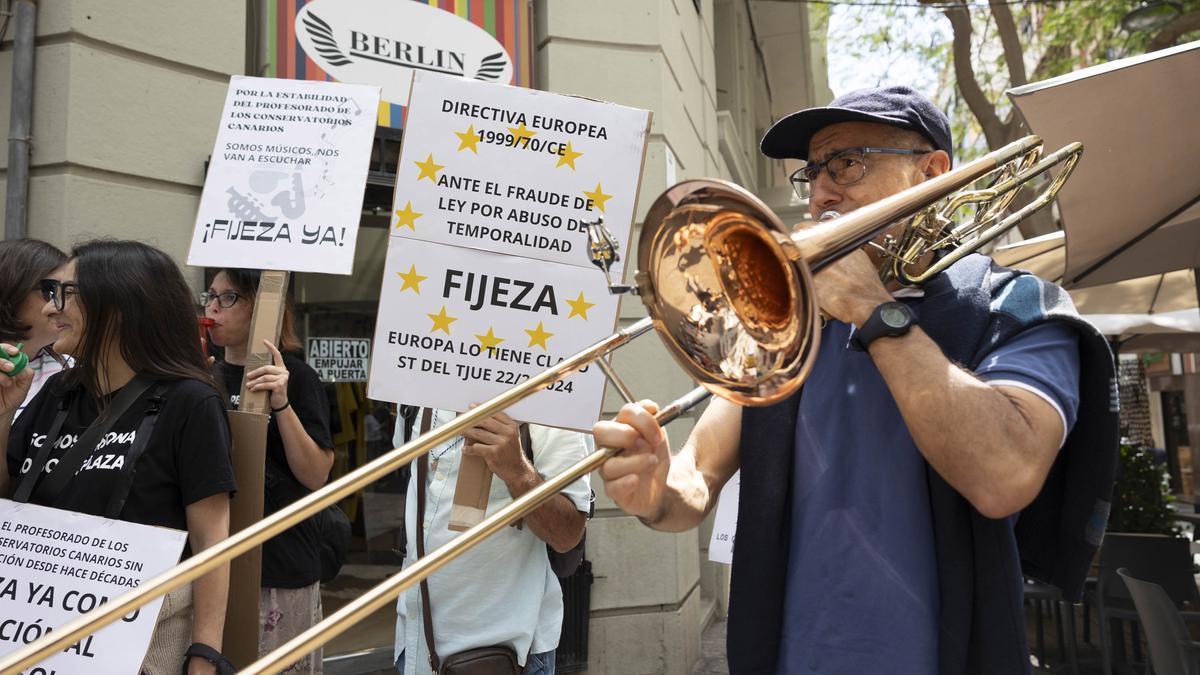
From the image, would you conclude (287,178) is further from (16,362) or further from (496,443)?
(496,443)

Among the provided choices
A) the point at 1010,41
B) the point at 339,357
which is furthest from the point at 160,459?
the point at 1010,41

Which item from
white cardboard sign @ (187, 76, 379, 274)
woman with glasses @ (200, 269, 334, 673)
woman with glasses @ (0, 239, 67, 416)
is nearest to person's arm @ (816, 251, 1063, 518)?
white cardboard sign @ (187, 76, 379, 274)

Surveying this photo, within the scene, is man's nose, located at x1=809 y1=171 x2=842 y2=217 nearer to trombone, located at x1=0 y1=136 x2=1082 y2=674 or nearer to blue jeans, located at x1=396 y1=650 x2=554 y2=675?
trombone, located at x1=0 y1=136 x2=1082 y2=674

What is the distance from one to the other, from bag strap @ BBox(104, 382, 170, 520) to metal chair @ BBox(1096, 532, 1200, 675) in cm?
494

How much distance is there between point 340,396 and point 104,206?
2041 mm

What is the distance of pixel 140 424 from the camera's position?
235cm

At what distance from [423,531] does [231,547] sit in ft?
4.65

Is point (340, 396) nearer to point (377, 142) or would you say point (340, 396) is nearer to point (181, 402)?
point (377, 142)

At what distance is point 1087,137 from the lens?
348 centimetres

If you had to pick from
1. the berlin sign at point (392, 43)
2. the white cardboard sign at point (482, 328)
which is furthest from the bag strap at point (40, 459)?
the berlin sign at point (392, 43)

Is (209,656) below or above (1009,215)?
below

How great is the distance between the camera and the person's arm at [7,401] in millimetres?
2480

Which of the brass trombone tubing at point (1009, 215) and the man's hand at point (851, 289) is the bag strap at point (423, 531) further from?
the brass trombone tubing at point (1009, 215)

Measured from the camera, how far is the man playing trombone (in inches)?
61.2
